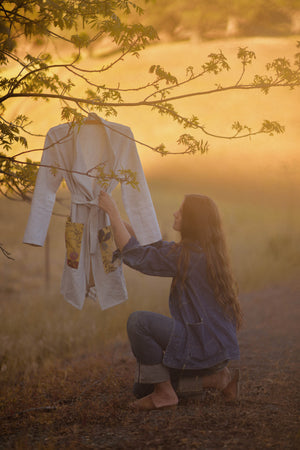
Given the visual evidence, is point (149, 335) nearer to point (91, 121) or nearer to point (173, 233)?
point (91, 121)

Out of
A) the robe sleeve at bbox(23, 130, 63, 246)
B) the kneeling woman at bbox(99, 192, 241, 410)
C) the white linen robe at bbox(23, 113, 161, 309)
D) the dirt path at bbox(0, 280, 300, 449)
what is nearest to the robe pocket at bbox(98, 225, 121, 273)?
the white linen robe at bbox(23, 113, 161, 309)

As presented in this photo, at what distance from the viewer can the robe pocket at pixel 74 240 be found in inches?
119

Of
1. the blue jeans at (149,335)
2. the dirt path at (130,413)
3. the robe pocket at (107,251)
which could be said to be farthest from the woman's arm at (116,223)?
the dirt path at (130,413)

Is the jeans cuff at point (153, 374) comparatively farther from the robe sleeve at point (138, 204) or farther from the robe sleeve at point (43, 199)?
the robe sleeve at point (43, 199)

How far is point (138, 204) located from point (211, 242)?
0.59 metres

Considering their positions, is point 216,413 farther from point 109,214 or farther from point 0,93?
point 0,93

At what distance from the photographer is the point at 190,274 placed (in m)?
2.79

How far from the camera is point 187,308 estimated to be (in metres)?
2.80

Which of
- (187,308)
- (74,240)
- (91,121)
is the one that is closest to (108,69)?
(91,121)

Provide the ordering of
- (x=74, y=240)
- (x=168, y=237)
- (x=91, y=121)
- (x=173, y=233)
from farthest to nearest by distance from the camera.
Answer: (x=173, y=233), (x=168, y=237), (x=91, y=121), (x=74, y=240)

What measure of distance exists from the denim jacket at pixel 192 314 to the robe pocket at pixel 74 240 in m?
0.39

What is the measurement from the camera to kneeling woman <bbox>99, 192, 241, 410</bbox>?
276 centimetres

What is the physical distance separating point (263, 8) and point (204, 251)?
9.82 ft

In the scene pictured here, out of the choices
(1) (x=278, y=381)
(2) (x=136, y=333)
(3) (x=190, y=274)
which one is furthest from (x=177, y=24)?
(1) (x=278, y=381)
